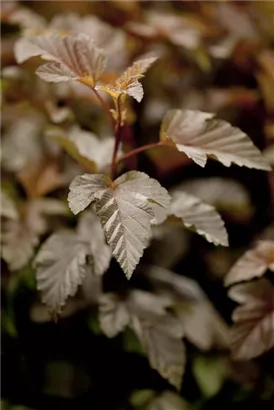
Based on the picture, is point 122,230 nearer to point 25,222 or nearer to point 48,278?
point 48,278

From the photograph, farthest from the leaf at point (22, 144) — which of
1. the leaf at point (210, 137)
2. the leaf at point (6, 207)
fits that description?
the leaf at point (210, 137)

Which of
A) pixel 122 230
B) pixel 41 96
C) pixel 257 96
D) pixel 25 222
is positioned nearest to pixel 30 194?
pixel 25 222

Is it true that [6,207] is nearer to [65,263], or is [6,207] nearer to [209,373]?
[65,263]

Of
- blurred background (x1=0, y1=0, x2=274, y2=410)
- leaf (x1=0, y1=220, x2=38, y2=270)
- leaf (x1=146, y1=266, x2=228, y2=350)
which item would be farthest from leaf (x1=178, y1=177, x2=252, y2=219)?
leaf (x1=0, y1=220, x2=38, y2=270)

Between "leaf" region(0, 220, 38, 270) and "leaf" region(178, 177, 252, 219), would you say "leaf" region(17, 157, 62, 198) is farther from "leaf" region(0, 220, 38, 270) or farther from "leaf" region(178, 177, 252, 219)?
"leaf" region(178, 177, 252, 219)

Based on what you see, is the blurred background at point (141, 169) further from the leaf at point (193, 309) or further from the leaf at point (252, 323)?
the leaf at point (252, 323)

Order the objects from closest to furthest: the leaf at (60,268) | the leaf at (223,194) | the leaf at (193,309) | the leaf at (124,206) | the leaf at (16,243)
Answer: the leaf at (124,206) → the leaf at (60,268) → the leaf at (16,243) → the leaf at (193,309) → the leaf at (223,194)
